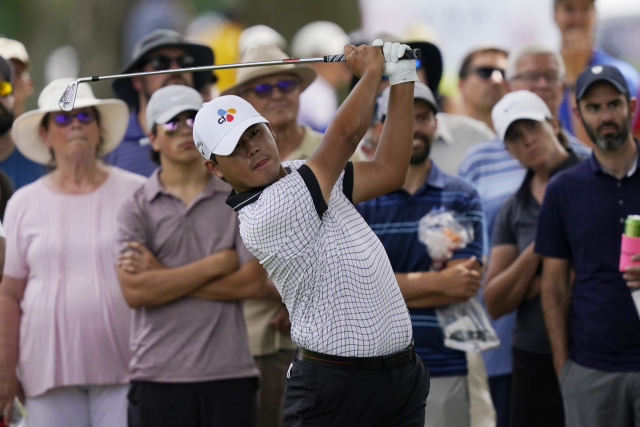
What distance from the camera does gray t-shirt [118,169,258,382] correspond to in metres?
4.83

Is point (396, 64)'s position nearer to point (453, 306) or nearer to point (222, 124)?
point (222, 124)

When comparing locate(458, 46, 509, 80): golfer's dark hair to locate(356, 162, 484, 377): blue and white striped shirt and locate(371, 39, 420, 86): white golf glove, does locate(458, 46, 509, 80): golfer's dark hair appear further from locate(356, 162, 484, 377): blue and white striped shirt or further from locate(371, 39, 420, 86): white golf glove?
locate(371, 39, 420, 86): white golf glove

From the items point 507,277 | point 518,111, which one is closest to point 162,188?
point 507,277

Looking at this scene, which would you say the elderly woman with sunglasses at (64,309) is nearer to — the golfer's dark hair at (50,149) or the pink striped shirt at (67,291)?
the pink striped shirt at (67,291)

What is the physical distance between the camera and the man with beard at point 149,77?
615cm

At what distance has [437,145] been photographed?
21.8 feet

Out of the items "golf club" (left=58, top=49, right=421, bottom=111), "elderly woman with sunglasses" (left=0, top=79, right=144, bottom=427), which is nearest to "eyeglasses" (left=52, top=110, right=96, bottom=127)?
"elderly woman with sunglasses" (left=0, top=79, right=144, bottom=427)

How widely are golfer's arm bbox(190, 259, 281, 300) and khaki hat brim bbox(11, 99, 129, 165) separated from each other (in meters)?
1.37

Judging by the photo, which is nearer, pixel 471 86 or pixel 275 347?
pixel 275 347

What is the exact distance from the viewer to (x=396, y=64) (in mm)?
3748

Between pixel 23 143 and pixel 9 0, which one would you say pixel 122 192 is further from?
pixel 9 0

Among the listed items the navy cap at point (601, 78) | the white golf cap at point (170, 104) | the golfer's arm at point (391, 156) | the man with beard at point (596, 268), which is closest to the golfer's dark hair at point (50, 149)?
the white golf cap at point (170, 104)

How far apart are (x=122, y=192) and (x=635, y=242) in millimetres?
2875

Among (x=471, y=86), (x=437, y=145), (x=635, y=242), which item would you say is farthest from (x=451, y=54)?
(x=635, y=242)
